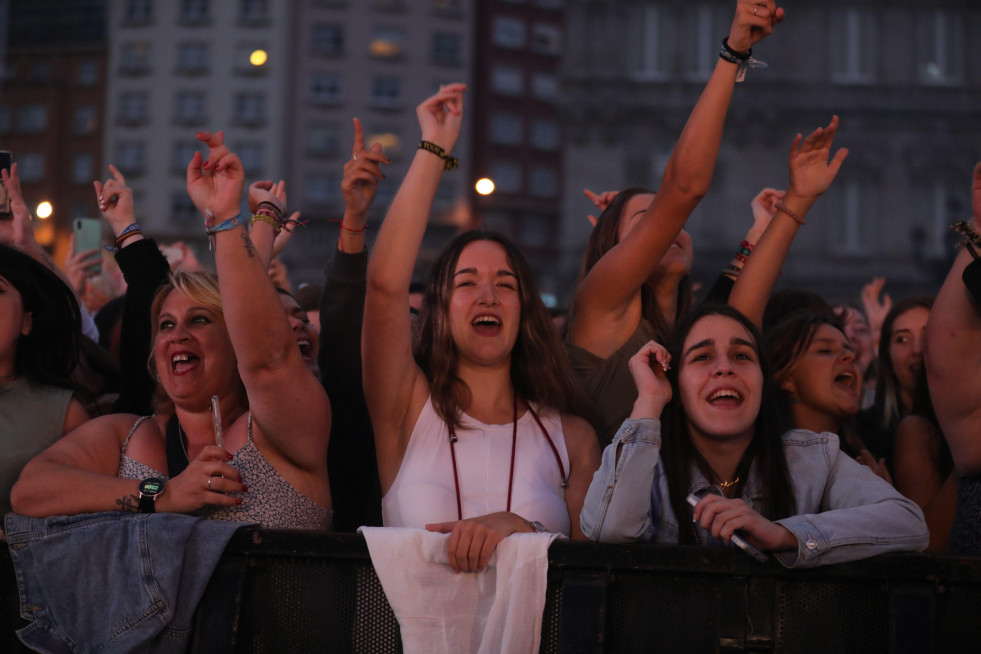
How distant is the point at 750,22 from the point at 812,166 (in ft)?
2.67

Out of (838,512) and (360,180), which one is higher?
(360,180)

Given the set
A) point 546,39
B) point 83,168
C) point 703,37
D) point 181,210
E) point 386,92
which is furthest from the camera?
point 546,39

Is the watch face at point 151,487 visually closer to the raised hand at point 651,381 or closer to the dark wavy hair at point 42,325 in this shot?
the dark wavy hair at point 42,325

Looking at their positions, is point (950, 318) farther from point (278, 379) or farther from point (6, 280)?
point (6, 280)

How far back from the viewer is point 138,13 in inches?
2226

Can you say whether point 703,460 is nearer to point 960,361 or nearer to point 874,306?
point 960,361

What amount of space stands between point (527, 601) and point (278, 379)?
944mm

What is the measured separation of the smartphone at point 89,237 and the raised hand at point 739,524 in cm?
384

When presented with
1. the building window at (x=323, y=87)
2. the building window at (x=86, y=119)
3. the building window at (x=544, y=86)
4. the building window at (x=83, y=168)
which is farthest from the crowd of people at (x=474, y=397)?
the building window at (x=86, y=119)

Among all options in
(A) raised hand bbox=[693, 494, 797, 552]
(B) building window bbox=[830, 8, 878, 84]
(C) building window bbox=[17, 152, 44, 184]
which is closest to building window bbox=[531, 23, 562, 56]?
(B) building window bbox=[830, 8, 878, 84]

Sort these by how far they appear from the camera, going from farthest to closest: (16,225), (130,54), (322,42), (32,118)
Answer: (32,118) → (130,54) → (322,42) → (16,225)

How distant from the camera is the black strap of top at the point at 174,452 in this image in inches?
131

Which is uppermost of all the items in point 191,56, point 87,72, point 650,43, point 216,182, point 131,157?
point 191,56

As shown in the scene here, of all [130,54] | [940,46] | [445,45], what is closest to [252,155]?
[130,54]
